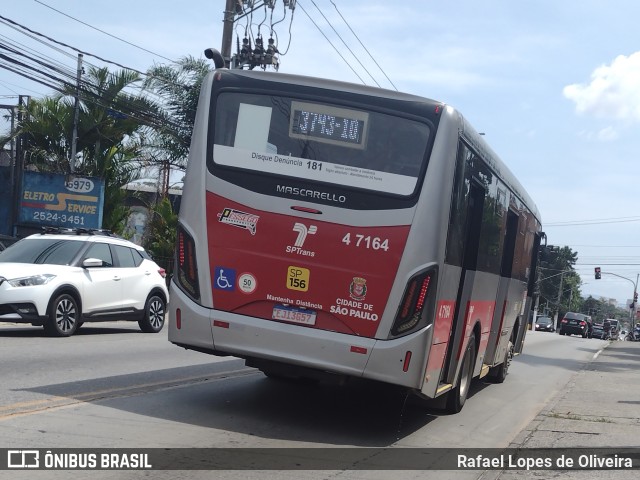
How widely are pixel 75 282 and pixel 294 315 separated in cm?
769

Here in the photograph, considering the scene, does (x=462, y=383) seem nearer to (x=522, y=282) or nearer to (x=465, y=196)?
(x=465, y=196)

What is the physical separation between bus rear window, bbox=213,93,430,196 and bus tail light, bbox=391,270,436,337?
832 mm

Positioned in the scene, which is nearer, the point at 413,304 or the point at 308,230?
the point at 413,304

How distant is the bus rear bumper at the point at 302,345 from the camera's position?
8.11 metres

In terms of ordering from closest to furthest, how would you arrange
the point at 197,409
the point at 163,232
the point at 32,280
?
the point at 197,409
the point at 32,280
the point at 163,232

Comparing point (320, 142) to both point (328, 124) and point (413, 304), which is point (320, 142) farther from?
point (413, 304)

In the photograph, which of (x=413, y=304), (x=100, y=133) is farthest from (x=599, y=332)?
(x=413, y=304)

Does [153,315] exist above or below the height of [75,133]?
below

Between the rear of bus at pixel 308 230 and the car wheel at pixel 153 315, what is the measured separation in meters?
8.76

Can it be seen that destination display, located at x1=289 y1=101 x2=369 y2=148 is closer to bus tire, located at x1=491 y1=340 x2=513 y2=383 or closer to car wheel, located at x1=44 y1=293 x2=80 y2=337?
car wheel, located at x1=44 y1=293 x2=80 y2=337

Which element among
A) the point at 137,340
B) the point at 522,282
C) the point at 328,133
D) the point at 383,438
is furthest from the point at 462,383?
the point at 137,340

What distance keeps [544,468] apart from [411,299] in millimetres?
1912

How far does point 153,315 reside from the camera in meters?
17.7

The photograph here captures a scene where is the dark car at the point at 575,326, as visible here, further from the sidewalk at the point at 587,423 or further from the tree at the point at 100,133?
the sidewalk at the point at 587,423
